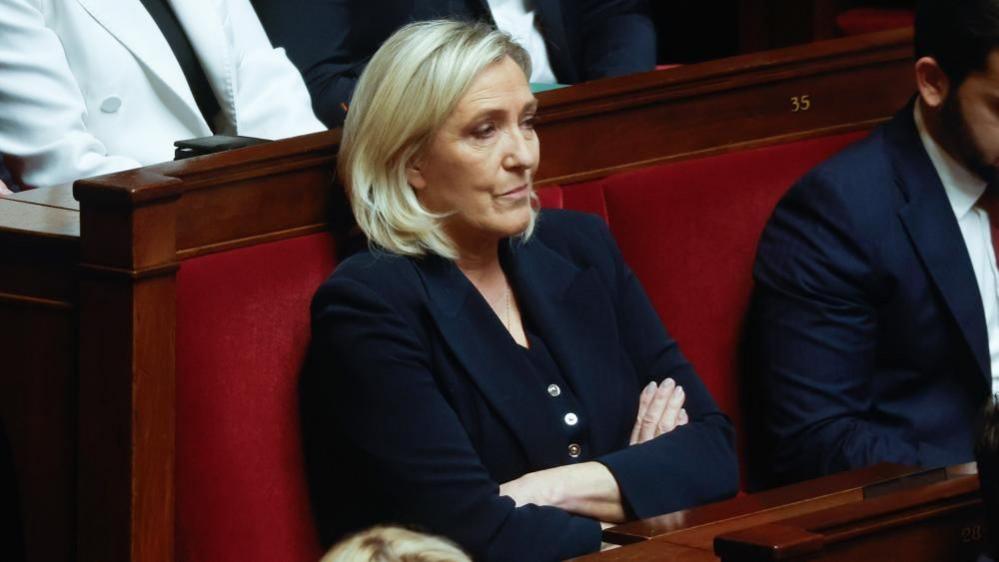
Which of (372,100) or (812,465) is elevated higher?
(372,100)

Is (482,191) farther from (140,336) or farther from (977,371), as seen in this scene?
(977,371)

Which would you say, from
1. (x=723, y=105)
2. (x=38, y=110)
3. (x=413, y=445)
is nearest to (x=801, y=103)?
(x=723, y=105)

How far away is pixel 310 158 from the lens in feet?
6.23

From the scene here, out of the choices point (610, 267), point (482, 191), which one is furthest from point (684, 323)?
point (482, 191)

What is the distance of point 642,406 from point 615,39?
3.62ft

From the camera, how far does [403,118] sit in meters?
1.86

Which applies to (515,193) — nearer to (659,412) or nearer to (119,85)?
(659,412)

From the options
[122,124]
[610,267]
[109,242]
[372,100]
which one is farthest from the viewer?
[122,124]

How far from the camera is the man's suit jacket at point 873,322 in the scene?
2.08 metres

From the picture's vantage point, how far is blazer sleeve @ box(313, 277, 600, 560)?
1739 millimetres

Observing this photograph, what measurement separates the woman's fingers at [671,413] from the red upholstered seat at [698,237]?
0.91ft

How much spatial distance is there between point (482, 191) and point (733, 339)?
1.83 feet

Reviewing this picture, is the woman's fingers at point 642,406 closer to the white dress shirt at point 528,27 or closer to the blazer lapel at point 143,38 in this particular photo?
the blazer lapel at point 143,38

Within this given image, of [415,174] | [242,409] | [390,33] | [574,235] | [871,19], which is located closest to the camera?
[242,409]
